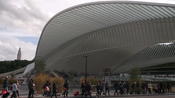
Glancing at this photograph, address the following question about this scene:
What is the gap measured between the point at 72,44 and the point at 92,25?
12.0m

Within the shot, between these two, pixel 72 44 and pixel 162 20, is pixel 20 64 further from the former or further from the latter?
pixel 162 20

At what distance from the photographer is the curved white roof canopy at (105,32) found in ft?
167

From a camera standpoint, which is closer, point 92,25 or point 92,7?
point 92,7

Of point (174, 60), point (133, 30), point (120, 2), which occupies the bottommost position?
point (174, 60)

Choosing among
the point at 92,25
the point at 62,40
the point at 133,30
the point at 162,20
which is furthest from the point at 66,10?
the point at 162,20

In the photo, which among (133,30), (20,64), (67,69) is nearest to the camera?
(133,30)

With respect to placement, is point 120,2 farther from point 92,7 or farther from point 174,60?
point 174,60

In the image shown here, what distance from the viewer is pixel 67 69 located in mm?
87500

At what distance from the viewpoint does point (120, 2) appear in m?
51.9

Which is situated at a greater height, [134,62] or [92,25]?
[92,25]

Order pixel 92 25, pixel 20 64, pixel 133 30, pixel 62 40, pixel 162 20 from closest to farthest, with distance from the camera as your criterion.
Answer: pixel 162 20 < pixel 133 30 < pixel 92 25 < pixel 62 40 < pixel 20 64

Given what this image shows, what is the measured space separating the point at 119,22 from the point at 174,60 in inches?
596

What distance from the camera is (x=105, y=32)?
61750 mm

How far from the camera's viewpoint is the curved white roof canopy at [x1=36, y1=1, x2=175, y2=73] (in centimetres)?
5084
